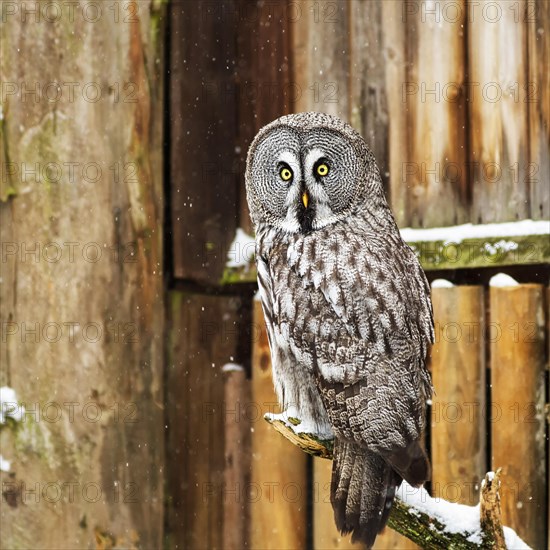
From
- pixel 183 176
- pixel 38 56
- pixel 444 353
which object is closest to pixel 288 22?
pixel 183 176

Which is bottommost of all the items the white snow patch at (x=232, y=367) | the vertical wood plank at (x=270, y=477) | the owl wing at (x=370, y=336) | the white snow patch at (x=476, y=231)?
the vertical wood plank at (x=270, y=477)

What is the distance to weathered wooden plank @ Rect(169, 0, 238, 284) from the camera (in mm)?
3902

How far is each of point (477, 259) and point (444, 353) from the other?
1.17 ft

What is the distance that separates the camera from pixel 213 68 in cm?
395

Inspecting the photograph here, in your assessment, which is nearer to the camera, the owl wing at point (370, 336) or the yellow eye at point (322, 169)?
the owl wing at point (370, 336)

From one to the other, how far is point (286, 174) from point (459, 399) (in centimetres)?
99

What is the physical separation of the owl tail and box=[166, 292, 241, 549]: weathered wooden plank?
1139mm

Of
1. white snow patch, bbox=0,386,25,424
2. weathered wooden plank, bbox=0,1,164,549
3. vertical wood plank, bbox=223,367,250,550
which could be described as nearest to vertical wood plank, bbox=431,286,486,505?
vertical wood plank, bbox=223,367,250,550

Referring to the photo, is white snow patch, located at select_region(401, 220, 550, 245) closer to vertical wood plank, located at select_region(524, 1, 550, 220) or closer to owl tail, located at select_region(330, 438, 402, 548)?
vertical wood plank, located at select_region(524, 1, 550, 220)

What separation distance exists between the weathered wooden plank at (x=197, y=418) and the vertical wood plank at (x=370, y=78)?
882 mm

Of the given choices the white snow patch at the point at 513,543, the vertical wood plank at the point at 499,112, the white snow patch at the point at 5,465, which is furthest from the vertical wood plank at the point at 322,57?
the white snow patch at the point at 5,465

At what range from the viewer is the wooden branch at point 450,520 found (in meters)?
2.58

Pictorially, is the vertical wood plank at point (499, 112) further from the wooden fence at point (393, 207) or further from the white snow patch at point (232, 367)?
the white snow patch at point (232, 367)

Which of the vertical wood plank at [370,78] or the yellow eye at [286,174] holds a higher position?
the vertical wood plank at [370,78]
